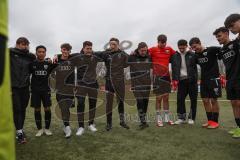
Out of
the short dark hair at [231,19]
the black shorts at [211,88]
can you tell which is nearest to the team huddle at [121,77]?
the black shorts at [211,88]

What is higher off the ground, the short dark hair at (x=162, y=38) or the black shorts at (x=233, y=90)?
the short dark hair at (x=162, y=38)

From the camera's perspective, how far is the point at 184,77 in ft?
23.1

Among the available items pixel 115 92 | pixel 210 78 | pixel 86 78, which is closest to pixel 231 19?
pixel 210 78

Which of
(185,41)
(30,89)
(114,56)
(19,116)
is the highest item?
(185,41)

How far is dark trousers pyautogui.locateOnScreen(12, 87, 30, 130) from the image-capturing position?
207 inches

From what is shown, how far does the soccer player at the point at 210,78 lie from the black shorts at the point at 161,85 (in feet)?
3.22

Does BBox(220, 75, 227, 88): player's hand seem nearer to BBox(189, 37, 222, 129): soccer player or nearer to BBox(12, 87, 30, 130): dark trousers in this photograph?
BBox(189, 37, 222, 129): soccer player

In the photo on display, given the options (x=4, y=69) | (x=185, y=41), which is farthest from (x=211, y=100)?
(x=4, y=69)

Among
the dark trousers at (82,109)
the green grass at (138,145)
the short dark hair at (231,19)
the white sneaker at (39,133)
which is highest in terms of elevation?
the short dark hair at (231,19)

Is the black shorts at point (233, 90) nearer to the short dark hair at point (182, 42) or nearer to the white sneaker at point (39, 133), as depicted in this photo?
the short dark hair at point (182, 42)

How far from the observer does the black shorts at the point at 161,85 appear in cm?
721

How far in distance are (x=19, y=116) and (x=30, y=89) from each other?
0.88m

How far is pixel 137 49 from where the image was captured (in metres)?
6.85

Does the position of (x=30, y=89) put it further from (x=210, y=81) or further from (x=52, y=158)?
(x=210, y=81)
